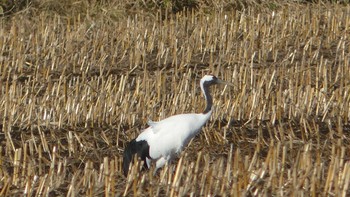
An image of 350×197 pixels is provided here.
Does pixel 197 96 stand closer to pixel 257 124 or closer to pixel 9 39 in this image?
pixel 257 124

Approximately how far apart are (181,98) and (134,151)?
171 cm

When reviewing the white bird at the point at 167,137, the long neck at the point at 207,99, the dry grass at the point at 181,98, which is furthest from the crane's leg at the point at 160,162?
the long neck at the point at 207,99

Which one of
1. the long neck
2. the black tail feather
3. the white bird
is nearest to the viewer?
the black tail feather

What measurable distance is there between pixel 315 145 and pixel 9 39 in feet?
17.9

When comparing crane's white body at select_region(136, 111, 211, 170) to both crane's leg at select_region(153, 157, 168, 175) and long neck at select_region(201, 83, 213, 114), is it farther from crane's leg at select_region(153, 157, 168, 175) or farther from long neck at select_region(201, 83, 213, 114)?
long neck at select_region(201, 83, 213, 114)

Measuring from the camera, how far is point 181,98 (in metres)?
9.45

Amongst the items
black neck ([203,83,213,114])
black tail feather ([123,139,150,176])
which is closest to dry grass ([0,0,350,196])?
black tail feather ([123,139,150,176])

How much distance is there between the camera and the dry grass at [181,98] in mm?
6473

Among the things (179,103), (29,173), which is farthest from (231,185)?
(179,103)

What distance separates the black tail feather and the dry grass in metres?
0.10

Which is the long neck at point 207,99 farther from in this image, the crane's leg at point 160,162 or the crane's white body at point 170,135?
the crane's leg at point 160,162

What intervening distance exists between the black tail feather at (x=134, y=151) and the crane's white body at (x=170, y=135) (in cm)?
4

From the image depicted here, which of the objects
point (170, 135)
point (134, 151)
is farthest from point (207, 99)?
point (134, 151)

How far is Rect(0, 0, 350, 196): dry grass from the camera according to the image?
6.47 meters
